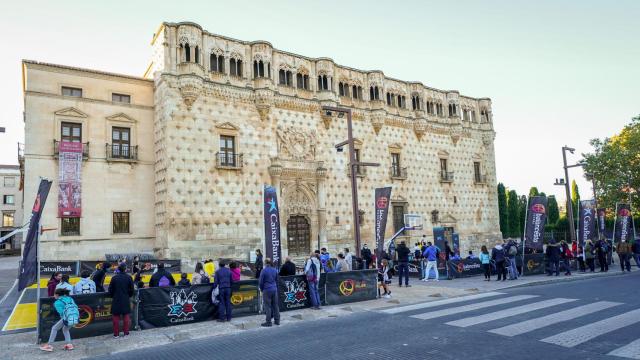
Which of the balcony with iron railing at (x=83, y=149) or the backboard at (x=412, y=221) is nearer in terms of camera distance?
the balcony with iron railing at (x=83, y=149)

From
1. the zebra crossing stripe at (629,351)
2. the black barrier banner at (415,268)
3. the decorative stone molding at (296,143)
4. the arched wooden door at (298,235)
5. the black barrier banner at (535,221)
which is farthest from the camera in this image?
the decorative stone molding at (296,143)

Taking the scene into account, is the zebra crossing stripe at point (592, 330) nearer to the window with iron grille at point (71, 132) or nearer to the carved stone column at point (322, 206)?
the carved stone column at point (322, 206)

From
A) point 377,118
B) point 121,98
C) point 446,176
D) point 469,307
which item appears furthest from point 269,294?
point 446,176

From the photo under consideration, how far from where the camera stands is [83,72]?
26.1 metres

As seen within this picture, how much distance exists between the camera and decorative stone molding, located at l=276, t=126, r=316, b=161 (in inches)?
1199

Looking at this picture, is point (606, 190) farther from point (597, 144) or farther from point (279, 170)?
point (279, 170)

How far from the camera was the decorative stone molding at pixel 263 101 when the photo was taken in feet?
96.1

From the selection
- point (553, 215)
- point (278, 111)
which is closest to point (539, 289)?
point (278, 111)

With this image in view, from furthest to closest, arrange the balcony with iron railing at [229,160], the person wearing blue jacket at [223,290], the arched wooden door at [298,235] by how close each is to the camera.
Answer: the arched wooden door at [298,235] → the balcony with iron railing at [229,160] → the person wearing blue jacket at [223,290]

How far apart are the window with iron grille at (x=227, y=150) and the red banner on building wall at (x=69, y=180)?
8.11 m

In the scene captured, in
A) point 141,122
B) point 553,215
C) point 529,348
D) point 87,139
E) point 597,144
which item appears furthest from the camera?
point 553,215

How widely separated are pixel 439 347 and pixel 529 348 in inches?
69.6

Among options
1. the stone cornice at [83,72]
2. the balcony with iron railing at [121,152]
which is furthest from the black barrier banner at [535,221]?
the stone cornice at [83,72]

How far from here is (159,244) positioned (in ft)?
85.8
